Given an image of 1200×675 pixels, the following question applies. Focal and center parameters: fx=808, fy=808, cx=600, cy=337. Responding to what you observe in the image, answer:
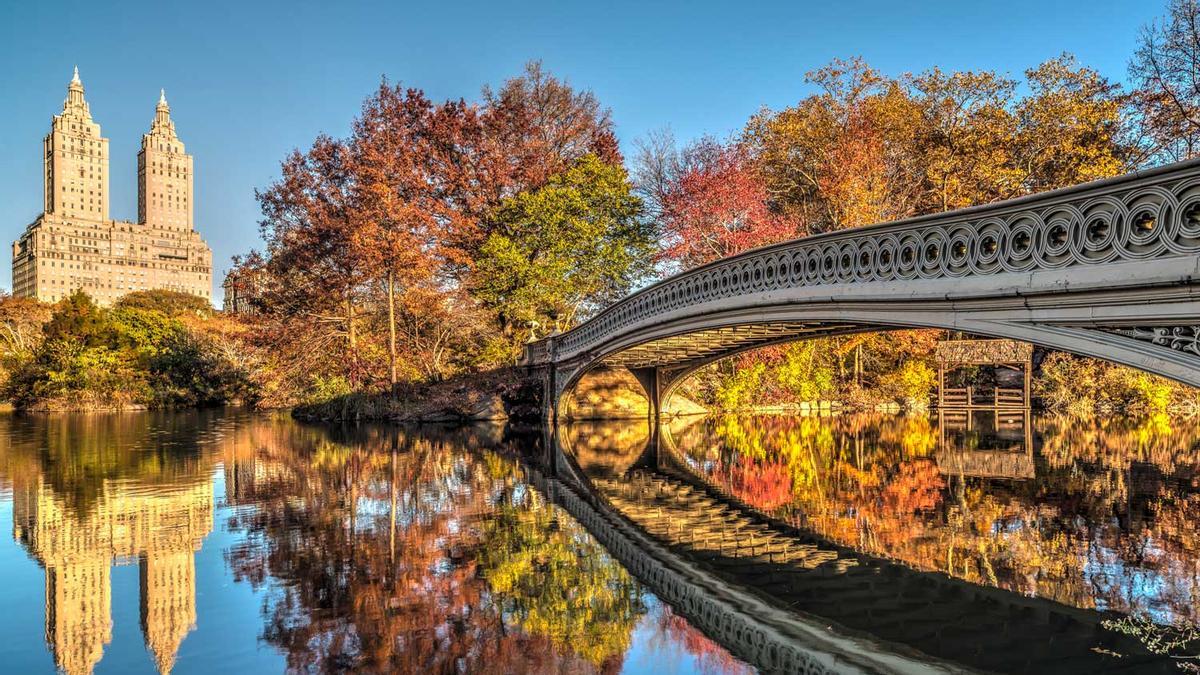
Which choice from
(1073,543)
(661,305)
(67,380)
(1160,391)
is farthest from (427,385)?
(1160,391)

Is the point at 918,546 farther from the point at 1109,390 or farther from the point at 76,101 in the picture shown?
the point at 76,101

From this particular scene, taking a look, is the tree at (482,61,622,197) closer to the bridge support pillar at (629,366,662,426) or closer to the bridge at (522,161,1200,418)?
the bridge support pillar at (629,366,662,426)

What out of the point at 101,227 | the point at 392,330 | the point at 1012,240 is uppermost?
the point at 101,227

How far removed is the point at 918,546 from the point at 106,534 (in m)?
7.70

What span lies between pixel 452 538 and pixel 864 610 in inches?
152

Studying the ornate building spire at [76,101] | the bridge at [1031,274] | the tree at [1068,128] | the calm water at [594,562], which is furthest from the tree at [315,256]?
the ornate building spire at [76,101]

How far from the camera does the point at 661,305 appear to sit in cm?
1478

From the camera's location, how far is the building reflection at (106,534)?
17.0ft

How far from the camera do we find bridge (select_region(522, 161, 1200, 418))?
5.77 meters

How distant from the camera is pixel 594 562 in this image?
6.77 meters

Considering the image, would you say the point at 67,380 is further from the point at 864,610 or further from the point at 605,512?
the point at 864,610

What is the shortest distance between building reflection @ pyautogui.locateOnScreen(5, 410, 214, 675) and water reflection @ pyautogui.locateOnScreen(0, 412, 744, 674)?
0.02 m

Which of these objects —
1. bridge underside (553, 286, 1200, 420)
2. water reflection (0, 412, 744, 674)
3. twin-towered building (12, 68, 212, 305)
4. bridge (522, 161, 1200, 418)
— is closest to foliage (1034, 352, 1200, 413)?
bridge underside (553, 286, 1200, 420)

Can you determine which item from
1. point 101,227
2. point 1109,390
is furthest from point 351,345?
point 101,227
